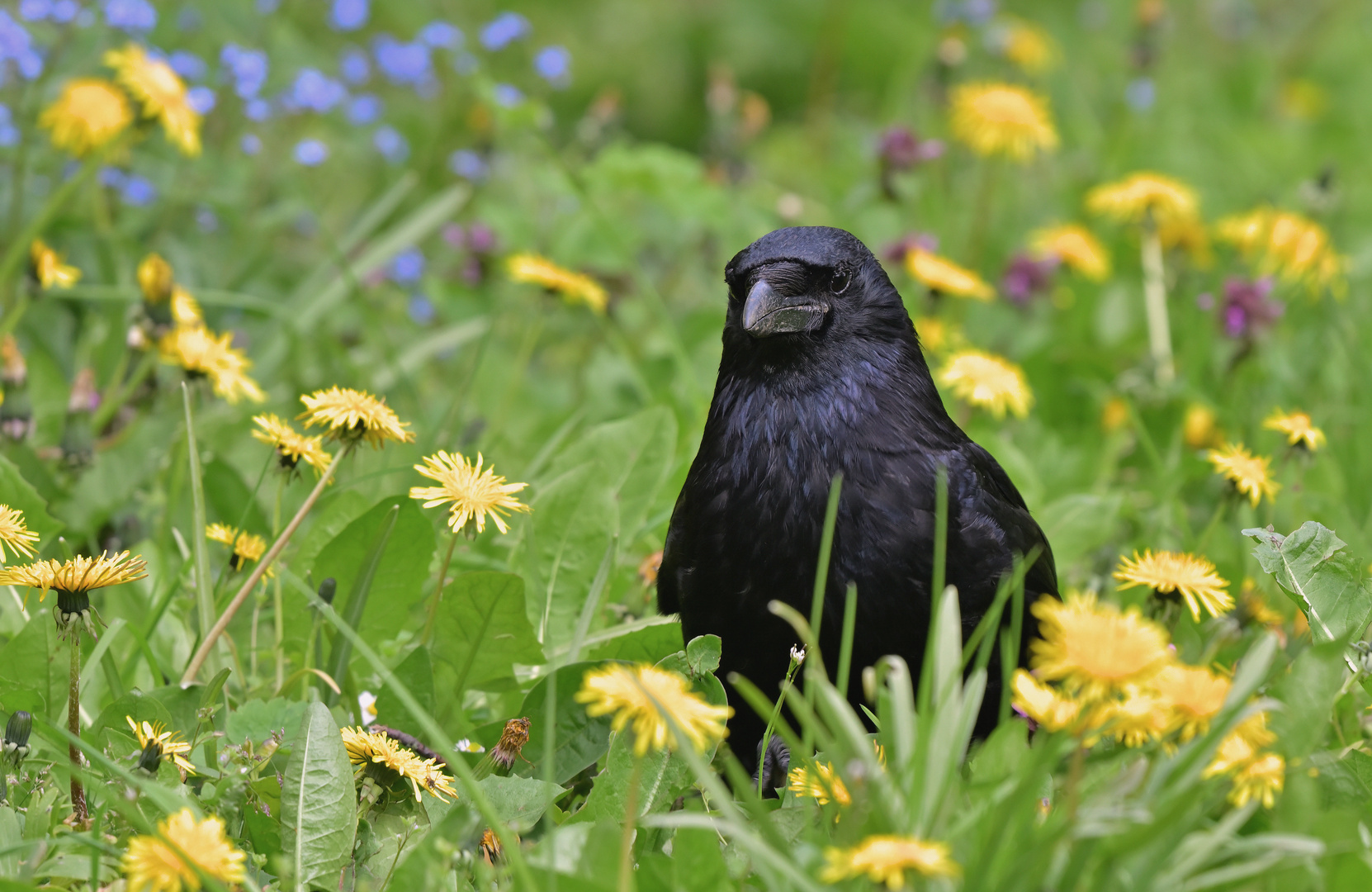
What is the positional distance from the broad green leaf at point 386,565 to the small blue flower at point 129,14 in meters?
2.03

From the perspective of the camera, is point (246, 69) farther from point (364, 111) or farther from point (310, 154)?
point (364, 111)

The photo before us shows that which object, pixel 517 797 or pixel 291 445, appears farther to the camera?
pixel 291 445

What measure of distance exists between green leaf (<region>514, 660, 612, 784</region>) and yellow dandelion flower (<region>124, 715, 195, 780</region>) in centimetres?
49

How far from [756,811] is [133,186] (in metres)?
3.08

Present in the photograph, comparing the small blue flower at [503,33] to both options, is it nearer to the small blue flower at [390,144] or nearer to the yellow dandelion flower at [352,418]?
the small blue flower at [390,144]

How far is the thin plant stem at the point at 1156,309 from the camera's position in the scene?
12.1ft

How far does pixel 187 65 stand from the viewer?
13.0 feet

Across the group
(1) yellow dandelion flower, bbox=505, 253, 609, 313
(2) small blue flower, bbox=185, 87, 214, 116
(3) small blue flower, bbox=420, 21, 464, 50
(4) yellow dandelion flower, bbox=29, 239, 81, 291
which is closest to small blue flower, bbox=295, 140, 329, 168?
(2) small blue flower, bbox=185, 87, 214, 116

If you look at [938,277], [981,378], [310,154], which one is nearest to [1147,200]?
[938,277]

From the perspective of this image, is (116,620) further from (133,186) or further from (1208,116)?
(1208,116)

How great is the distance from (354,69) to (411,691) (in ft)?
10.5

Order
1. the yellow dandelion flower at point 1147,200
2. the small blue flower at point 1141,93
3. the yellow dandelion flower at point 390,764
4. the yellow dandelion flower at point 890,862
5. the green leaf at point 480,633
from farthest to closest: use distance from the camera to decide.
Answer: the small blue flower at point 1141,93 → the yellow dandelion flower at point 1147,200 → the green leaf at point 480,633 → the yellow dandelion flower at point 390,764 → the yellow dandelion flower at point 890,862

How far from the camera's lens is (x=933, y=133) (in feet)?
18.1

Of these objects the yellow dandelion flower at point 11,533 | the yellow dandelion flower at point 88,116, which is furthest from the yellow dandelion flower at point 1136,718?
the yellow dandelion flower at point 88,116
